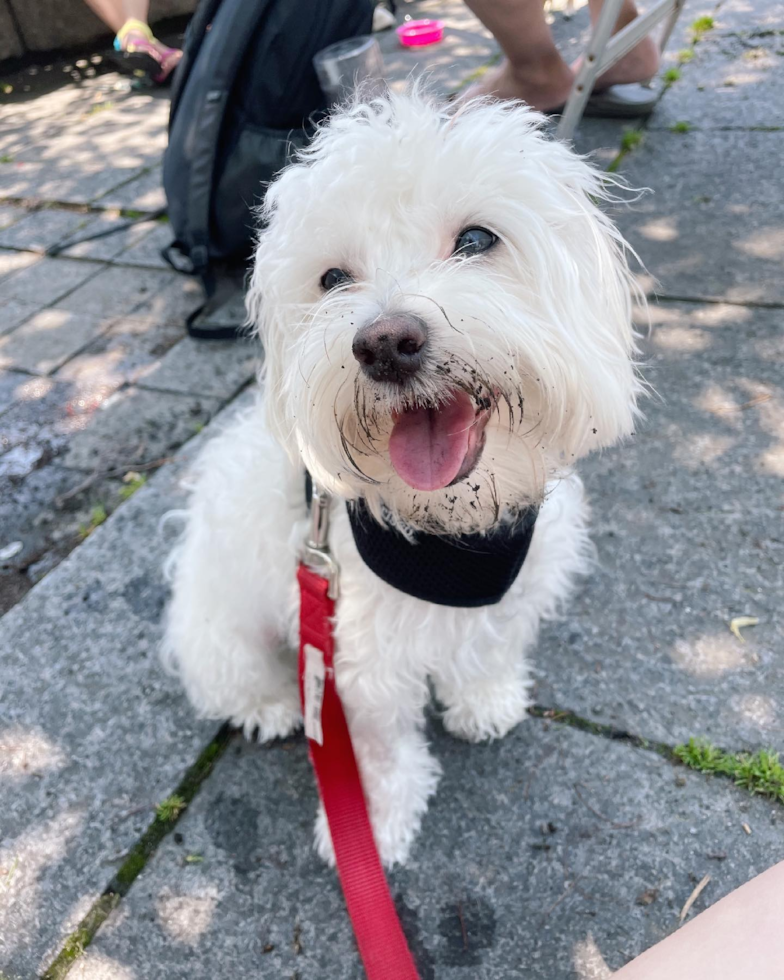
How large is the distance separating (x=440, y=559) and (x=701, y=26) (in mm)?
6333

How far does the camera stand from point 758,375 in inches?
115

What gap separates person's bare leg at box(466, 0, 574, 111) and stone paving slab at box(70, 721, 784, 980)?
3.41 meters

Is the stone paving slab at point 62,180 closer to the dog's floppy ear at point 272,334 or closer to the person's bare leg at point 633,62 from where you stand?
the person's bare leg at point 633,62

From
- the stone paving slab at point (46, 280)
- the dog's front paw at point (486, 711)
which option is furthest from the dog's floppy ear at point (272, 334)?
the stone paving slab at point (46, 280)

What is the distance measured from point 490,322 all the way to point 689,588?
146 centimetres

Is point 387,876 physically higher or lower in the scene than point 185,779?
lower

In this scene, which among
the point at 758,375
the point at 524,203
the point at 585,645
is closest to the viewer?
the point at 524,203

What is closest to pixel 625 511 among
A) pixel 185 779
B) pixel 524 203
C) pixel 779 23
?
pixel 524 203

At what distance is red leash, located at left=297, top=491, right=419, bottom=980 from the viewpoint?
1.57m

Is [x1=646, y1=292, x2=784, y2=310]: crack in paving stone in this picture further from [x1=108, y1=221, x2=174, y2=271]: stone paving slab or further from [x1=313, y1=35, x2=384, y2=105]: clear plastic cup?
[x1=108, y1=221, x2=174, y2=271]: stone paving slab

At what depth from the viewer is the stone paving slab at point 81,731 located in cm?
184

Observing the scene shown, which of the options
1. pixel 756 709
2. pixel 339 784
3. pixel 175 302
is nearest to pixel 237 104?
pixel 175 302

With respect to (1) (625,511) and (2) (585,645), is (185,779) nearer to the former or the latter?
(2) (585,645)

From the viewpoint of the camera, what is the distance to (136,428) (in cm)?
328
